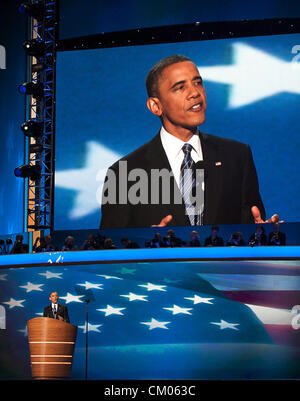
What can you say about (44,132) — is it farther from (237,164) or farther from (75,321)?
(75,321)

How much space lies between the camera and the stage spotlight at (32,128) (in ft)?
36.4

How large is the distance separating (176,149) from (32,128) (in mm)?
2803

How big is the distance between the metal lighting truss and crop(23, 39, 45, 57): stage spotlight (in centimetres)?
9

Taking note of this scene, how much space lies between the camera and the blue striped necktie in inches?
410

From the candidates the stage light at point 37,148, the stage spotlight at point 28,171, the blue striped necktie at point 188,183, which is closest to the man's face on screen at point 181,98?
the blue striped necktie at point 188,183

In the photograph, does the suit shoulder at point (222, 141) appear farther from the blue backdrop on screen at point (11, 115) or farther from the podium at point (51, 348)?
the podium at point (51, 348)

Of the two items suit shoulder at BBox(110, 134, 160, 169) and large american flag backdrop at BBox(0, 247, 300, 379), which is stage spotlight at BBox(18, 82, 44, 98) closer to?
suit shoulder at BBox(110, 134, 160, 169)

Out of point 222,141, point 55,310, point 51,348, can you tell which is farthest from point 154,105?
point 51,348

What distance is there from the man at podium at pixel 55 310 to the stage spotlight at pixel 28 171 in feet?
14.8

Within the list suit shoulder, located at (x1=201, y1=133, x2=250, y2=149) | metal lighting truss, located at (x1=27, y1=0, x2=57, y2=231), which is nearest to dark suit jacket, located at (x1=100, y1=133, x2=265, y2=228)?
suit shoulder, located at (x1=201, y1=133, x2=250, y2=149)

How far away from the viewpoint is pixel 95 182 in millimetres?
11164

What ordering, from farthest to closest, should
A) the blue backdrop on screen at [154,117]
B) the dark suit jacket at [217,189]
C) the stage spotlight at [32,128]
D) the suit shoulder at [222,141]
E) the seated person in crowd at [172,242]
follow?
1. the stage spotlight at [32,128]
2. the suit shoulder at [222,141]
3. the dark suit jacket at [217,189]
4. the blue backdrop on screen at [154,117]
5. the seated person in crowd at [172,242]

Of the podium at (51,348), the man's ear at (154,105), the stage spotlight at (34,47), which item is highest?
the stage spotlight at (34,47)
